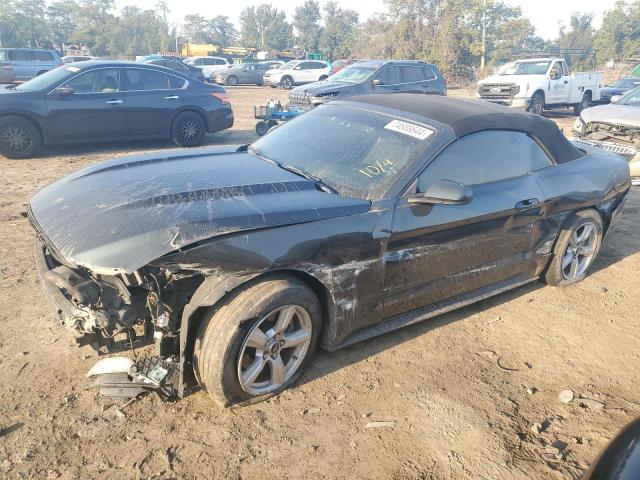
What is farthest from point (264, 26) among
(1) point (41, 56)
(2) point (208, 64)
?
(1) point (41, 56)

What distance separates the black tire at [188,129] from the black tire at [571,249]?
7.31 m

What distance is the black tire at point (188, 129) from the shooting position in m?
9.58

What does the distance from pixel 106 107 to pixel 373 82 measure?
275 inches

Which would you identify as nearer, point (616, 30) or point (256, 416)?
point (256, 416)

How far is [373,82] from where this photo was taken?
13.1 meters

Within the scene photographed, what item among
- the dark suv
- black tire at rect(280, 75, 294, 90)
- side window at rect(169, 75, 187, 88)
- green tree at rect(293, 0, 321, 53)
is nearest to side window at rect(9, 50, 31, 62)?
black tire at rect(280, 75, 294, 90)

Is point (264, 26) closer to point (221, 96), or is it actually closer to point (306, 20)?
point (306, 20)

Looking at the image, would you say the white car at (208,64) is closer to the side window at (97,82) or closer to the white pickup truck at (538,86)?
the white pickup truck at (538,86)

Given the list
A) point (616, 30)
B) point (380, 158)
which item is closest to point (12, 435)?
point (380, 158)

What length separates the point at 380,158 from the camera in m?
3.40

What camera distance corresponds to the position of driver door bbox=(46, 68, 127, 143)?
27.1 ft

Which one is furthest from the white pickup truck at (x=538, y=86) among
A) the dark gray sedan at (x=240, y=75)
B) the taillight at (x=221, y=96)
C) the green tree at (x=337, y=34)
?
Answer: the green tree at (x=337, y=34)

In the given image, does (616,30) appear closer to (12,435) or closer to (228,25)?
(12,435)

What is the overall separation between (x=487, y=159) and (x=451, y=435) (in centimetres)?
198
